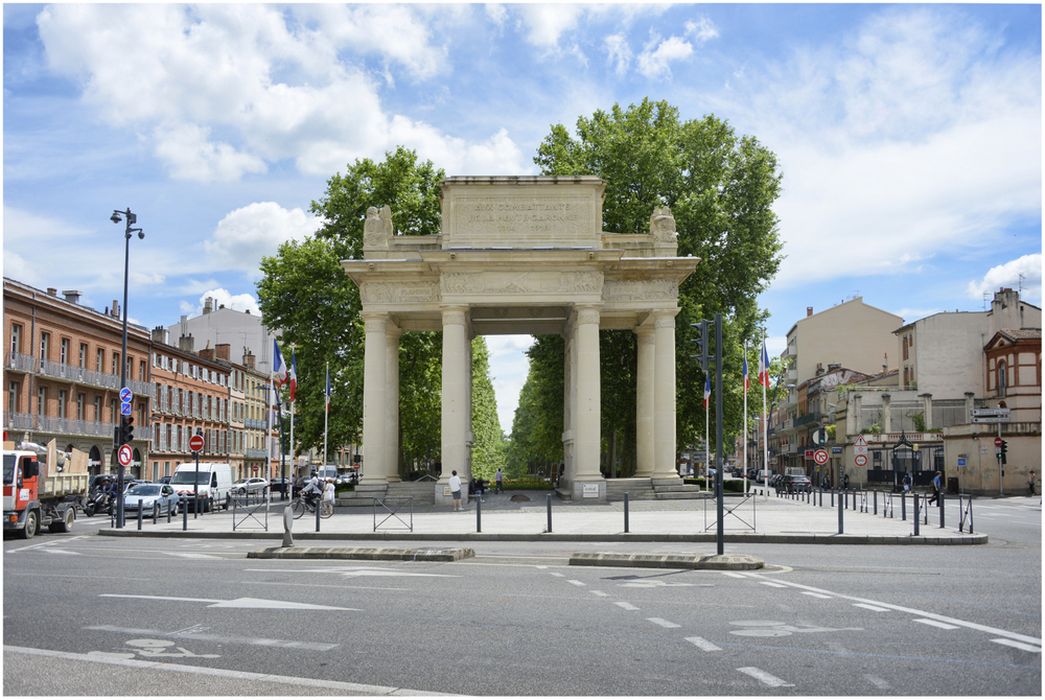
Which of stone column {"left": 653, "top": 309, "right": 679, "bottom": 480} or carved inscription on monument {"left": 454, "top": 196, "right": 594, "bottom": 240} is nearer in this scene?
carved inscription on monument {"left": 454, "top": 196, "right": 594, "bottom": 240}

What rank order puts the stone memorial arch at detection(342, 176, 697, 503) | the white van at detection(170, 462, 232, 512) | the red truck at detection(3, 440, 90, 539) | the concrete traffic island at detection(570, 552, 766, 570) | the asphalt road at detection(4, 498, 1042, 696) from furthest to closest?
the white van at detection(170, 462, 232, 512)
the stone memorial arch at detection(342, 176, 697, 503)
the red truck at detection(3, 440, 90, 539)
the concrete traffic island at detection(570, 552, 766, 570)
the asphalt road at detection(4, 498, 1042, 696)

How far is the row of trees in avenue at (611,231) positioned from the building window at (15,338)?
12.6 m

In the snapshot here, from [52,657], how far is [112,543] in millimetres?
16822

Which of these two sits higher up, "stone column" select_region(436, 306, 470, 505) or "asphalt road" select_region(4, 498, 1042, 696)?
"stone column" select_region(436, 306, 470, 505)

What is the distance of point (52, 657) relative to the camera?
9227mm

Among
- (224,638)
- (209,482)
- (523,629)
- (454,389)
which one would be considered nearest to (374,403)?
(454,389)

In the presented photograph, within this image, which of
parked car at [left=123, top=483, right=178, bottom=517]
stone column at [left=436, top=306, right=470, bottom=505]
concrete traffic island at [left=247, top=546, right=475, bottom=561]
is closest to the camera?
concrete traffic island at [left=247, top=546, right=475, bottom=561]

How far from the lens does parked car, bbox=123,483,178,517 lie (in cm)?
3769

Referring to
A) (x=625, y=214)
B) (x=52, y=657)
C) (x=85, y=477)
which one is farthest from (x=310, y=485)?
(x=52, y=657)

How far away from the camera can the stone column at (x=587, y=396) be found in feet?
131

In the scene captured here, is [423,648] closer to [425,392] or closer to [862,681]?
[862,681]

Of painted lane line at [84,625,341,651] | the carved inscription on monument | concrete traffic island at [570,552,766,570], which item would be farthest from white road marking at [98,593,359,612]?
the carved inscription on monument

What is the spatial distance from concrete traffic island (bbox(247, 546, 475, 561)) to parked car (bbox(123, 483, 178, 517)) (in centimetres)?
1940

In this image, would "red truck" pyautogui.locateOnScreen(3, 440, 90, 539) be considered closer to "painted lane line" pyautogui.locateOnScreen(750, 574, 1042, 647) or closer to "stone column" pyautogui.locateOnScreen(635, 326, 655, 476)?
"painted lane line" pyautogui.locateOnScreen(750, 574, 1042, 647)
